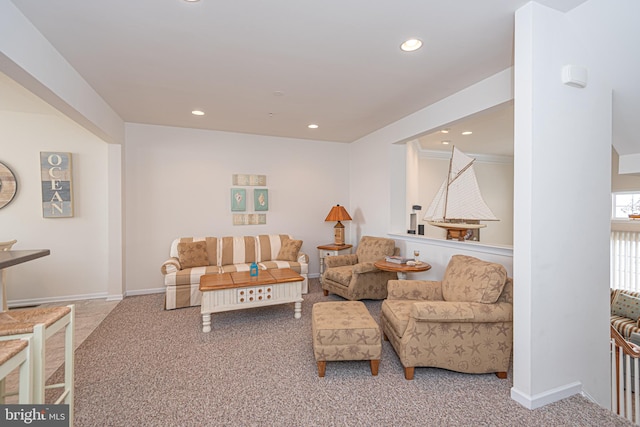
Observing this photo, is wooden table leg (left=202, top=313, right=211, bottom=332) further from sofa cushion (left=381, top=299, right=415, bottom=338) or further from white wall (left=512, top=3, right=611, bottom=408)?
white wall (left=512, top=3, right=611, bottom=408)

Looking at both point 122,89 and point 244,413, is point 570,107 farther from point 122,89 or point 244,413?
point 122,89

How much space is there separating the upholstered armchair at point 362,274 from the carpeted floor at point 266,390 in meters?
1.08

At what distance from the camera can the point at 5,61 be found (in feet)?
6.07

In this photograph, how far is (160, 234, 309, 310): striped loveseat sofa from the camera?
12.4ft

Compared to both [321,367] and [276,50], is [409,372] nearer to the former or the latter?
[321,367]

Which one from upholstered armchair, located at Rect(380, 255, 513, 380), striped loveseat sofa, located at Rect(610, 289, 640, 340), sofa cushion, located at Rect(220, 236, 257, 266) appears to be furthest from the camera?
sofa cushion, located at Rect(220, 236, 257, 266)

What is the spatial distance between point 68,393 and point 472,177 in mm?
3781

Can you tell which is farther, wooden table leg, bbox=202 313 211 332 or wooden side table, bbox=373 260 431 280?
wooden side table, bbox=373 260 431 280

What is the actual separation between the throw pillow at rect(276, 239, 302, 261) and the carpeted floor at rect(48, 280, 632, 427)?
1.69m

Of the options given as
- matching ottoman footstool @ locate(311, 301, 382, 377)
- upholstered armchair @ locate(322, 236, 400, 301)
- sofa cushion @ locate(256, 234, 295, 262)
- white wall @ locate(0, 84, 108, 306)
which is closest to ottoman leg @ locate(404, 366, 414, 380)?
matching ottoman footstool @ locate(311, 301, 382, 377)

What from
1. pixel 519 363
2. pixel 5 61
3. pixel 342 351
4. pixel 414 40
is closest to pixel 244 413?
pixel 342 351

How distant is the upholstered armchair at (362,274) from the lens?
3.84 m

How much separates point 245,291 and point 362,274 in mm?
1520
